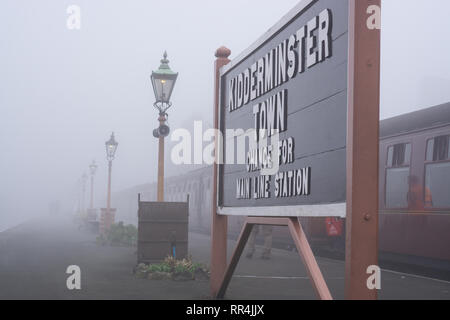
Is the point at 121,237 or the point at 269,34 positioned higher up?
the point at 269,34

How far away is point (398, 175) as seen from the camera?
13070 millimetres

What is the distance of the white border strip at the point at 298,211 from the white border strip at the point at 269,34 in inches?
61.7

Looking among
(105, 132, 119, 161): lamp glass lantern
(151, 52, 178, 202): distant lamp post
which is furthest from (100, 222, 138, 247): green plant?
(151, 52, 178, 202): distant lamp post

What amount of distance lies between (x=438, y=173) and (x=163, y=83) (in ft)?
19.2

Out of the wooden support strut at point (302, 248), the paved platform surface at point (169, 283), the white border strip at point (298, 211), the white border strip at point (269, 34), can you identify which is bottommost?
the paved platform surface at point (169, 283)

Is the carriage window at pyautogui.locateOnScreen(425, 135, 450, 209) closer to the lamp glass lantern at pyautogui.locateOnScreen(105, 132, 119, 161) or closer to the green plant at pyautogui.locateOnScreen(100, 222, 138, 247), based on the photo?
the green plant at pyautogui.locateOnScreen(100, 222, 138, 247)

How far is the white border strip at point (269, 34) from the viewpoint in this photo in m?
4.63

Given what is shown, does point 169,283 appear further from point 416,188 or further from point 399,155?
point 399,155

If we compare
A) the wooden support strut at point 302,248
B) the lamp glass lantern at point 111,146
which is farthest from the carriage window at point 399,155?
the lamp glass lantern at point 111,146

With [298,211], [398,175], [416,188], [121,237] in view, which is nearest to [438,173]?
[416,188]

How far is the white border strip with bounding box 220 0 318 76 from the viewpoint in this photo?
4633 mm

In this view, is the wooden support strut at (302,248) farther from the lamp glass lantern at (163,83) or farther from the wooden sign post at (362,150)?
the lamp glass lantern at (163,83)

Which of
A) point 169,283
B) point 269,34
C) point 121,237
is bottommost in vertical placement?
point 121,237

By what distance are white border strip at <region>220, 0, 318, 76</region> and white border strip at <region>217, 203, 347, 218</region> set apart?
5.14 ft
